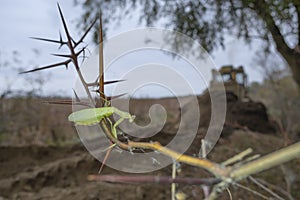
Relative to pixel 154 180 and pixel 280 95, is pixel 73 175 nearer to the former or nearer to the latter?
pixel 154 180

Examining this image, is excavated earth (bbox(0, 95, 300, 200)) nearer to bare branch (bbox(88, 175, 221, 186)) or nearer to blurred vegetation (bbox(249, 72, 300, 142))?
bare branch (bbox(88, 175, 221, 186))

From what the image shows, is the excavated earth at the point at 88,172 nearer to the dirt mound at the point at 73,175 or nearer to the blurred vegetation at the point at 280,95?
the dirt mound at the point at 73,175

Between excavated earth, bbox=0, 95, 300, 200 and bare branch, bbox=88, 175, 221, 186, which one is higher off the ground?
bare branch, bbox=88, 175, 221, 186

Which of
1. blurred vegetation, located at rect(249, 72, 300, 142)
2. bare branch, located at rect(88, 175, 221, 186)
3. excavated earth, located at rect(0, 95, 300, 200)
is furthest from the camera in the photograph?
blurred vegetation, located at rect(249, 72, 300, 142)

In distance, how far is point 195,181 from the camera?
0.13m

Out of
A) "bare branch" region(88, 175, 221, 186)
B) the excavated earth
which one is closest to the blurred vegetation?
the excavated earth

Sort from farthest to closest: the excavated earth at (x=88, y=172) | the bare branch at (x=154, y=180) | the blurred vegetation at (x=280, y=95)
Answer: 1. the blurred vegetation at (x=280, y=95)
2. the excavated earth at (x=88, y=172)
3. the bare branch at (x=154, y=180)

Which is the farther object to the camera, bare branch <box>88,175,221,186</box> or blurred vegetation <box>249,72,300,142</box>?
blurred vegetation <box>249,72,300,142</box>

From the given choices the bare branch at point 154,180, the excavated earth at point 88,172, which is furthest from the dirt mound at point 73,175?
the bare branch at point 154,180

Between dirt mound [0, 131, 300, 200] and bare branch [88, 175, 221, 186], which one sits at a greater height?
bare branch [88, 175, 221, 186]

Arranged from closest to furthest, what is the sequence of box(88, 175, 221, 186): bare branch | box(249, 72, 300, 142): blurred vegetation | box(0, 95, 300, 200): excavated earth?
box(88, 175, 221, 186): bare branch < box(0, 95, 300, 200): excavated earth < box(249, 72, 300, 142): blurred vegetation

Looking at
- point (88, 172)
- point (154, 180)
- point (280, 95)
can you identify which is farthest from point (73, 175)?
point (280, 95)

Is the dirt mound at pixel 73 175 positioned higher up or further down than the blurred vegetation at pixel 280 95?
further down

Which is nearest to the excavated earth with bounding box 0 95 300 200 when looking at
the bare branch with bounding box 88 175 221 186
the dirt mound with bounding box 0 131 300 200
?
the dirt mound with bounding box 0 131 300 200
